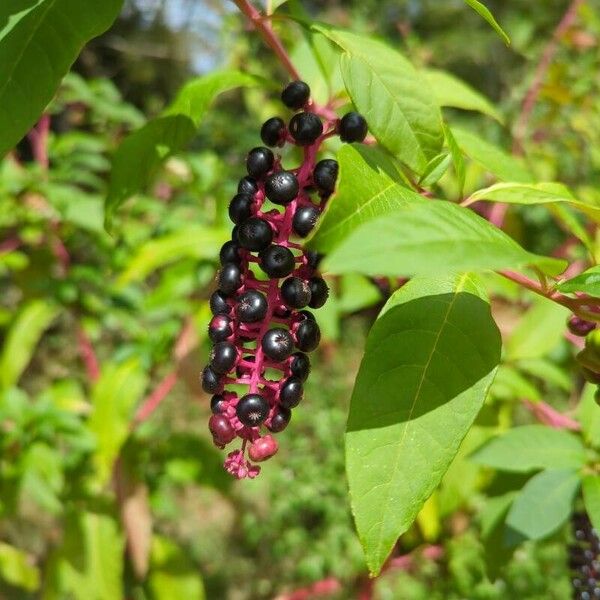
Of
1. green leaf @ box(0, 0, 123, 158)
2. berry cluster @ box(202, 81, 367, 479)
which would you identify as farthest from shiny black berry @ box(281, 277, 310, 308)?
green leaf @ box(0, 0, 123, 158)

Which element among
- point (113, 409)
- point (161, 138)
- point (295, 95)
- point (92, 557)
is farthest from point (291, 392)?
point (92, 557)

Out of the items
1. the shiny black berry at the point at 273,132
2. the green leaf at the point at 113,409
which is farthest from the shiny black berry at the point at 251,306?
the green leaf at the point at 113,409

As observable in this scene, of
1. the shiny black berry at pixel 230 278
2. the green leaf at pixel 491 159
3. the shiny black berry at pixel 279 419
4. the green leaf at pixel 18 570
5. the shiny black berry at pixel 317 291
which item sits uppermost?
the shiny black berry at pixel 230 278

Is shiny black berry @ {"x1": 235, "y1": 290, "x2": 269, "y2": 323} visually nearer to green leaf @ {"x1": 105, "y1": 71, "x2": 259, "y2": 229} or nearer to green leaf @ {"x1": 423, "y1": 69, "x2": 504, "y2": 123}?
green leaf @ {"x1": 105, "y1": 71, "x2": 259, "y2": 229}

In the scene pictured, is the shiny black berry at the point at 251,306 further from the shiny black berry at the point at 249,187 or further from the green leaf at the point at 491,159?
the green leaf at the point at 491,159

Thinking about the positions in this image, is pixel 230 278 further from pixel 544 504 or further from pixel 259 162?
pixel 544 504
